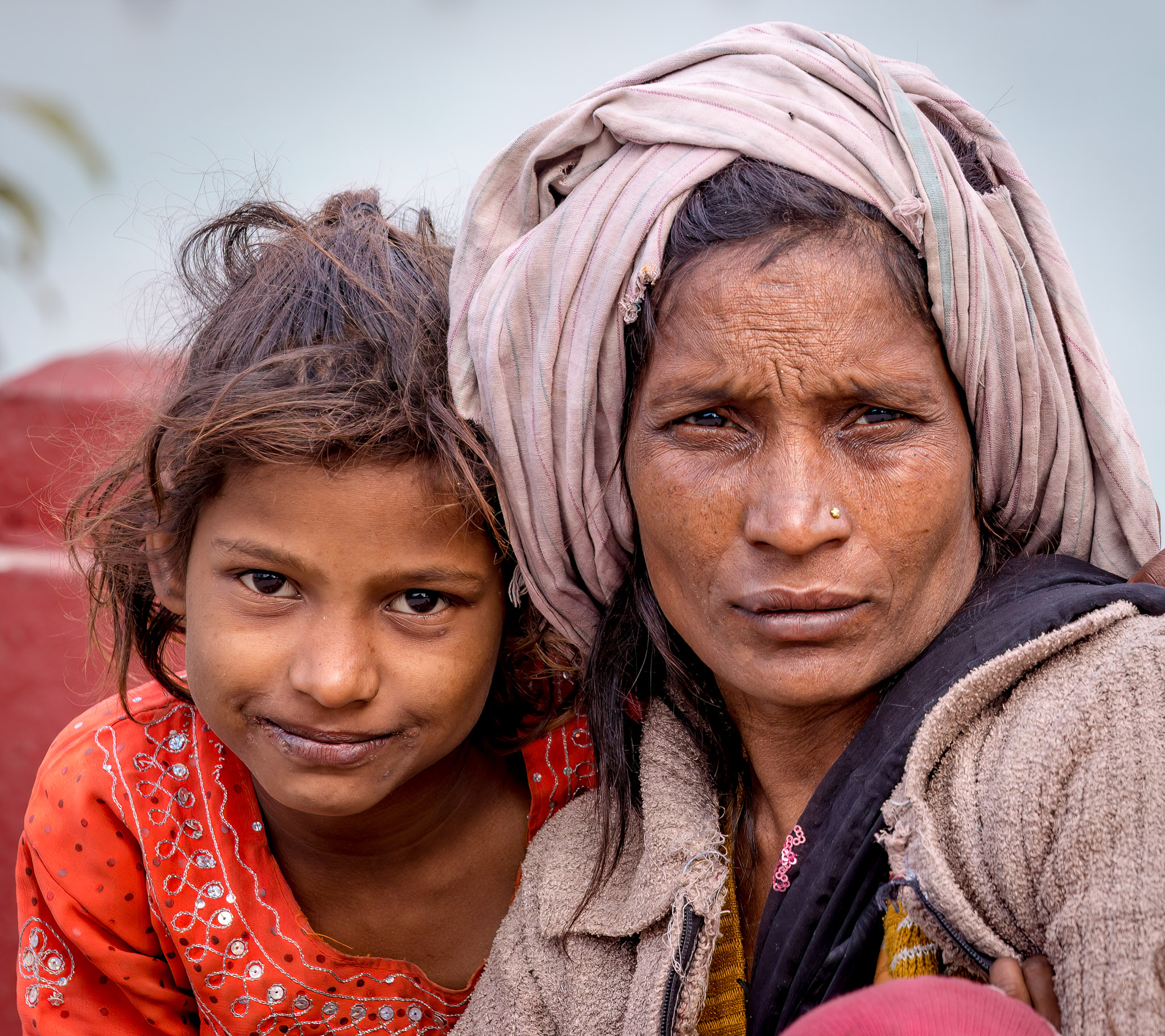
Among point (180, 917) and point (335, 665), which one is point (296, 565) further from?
point (180, 917)

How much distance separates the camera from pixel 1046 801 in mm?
1335

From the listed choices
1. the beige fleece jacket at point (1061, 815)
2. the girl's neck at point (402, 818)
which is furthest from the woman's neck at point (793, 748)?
the girl's neck at point (402, 818)

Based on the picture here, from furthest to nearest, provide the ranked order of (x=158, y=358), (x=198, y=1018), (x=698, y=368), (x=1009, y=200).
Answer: (x=158, y=358), (x=198, y=1018), (x=1009, y=200), (x=698, y=368)

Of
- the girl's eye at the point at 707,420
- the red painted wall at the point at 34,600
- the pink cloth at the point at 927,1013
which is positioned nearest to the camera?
the pink cloth at the point at 927,1013

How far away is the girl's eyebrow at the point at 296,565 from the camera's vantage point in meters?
1.92

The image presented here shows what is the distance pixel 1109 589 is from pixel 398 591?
1.07 m

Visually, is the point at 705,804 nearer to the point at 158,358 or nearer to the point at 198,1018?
the point at 198,1018

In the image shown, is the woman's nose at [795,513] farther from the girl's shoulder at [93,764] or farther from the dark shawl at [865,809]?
the girl's shoulder at [93,764]

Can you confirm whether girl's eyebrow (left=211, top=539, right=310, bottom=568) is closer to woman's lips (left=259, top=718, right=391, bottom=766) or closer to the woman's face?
woman's lips (left=259, top=718, right=391, bottom=766)

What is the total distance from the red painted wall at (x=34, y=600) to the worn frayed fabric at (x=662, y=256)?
5.48 feet

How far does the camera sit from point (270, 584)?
198 cm

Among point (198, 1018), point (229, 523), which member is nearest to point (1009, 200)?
point (229, 523)

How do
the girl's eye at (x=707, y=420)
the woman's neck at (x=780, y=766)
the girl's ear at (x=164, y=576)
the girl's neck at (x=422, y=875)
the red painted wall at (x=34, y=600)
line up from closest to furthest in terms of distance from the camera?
the girl's eye at (x=707, y=420) → the woman's neck at (x=780, y=766) → the girl's ear at (x=164, y=576) → the girl's neck at (x=422, y=875) → the red painted wall at (x=34, y=600)

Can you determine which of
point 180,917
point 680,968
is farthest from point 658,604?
point 180,917
